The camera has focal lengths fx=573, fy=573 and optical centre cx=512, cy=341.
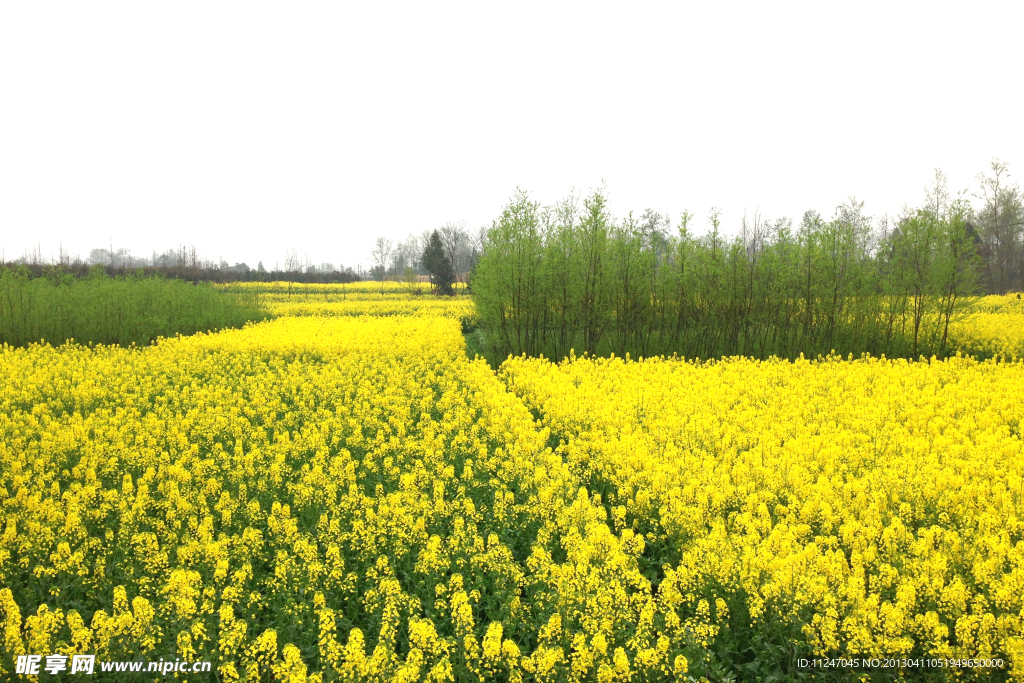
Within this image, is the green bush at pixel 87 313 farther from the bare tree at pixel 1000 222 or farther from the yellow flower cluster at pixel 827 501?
the bare tree at pixel 1000 222

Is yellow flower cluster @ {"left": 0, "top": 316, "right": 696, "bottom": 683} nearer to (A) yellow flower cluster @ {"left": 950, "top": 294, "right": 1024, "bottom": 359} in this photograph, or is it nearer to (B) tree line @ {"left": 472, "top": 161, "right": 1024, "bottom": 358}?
(B) tree line @ {"left": 472, "top": 161, "right": 1024, "bottom": 358}

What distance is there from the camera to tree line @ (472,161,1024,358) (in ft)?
60.1

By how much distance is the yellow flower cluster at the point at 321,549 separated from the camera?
4.17m

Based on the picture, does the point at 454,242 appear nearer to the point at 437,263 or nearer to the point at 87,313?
the point at 437,263

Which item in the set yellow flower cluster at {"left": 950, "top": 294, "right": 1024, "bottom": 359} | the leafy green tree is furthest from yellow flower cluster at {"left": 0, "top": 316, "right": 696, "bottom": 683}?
the leafy green tree

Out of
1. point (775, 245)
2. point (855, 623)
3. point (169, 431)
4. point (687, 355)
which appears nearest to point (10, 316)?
point (169, 431)

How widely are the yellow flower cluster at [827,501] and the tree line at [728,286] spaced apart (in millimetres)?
6933

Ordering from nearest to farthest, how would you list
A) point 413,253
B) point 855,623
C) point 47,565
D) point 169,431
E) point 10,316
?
point 855,623 → point 47,565 → point 169,431 → point 10,316 → point 413,253

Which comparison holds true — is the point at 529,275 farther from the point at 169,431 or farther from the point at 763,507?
the point at 763,507

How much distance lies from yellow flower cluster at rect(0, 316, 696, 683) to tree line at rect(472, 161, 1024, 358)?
8.97 metres

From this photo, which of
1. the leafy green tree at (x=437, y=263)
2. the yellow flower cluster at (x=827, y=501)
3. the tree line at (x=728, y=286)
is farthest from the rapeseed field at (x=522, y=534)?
the leafy green tree at (x=437, y=263)

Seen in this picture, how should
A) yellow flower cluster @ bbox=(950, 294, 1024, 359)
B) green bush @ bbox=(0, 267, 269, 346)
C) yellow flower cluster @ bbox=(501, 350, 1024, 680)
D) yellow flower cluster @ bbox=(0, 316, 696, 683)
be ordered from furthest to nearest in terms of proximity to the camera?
green bush @ bbox=(0, 267, 269, 346) < yellow flower cluster @ bbox=(950, 294, 1024, 359) < yellow flower cluster @ bbox=(501, 350, 1024, 680) < yellow flower cluster @ bbox=(0, 316, 696, 683)

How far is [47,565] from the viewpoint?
5.55 m

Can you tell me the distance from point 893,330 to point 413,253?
9564 cm
